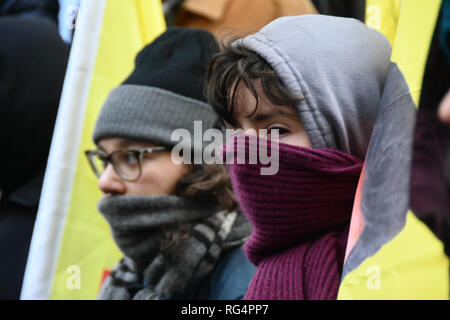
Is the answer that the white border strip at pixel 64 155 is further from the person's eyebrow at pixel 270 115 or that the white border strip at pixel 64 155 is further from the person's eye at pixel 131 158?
the person's eyebrow at pixel 270 115

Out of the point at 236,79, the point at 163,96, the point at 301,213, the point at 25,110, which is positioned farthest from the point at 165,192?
the point at 25,110

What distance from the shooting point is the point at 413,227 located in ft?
3.04

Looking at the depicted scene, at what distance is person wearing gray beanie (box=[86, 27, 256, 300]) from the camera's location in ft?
5.65

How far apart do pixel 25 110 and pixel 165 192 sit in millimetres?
891

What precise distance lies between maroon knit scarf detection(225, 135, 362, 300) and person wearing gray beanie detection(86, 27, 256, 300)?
1.44ft

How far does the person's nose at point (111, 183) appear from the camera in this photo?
5.87 feet

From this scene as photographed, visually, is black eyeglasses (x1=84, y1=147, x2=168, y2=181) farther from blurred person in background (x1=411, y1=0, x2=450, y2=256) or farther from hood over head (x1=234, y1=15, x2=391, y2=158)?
blurred person in background (x1=411, y1=0, x2=450, y2=256)

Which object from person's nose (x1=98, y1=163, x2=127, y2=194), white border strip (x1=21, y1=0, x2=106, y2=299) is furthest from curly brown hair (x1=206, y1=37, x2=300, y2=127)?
white border strip (x1=21, y1=0, x2=106, y2=299)

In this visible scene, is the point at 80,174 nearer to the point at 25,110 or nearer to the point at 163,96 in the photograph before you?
the point at 163,96

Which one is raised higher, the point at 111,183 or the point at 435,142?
the point at 435,142

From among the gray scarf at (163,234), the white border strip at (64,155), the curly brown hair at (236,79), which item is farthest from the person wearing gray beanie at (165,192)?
the curly brown hair at (236,79)

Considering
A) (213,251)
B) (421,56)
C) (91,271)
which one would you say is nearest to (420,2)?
Result: (421,56)

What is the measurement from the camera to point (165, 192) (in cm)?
179

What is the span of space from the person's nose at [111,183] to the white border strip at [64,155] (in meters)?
0.18
